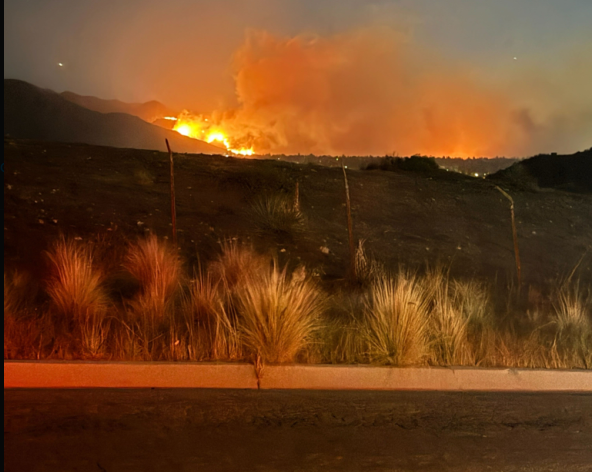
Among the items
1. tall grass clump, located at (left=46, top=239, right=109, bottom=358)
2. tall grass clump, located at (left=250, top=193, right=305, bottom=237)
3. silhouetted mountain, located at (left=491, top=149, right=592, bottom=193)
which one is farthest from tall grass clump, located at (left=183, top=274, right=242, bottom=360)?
silhouetted mountain, located at (left=491, top=149, right=592, bottom=193)

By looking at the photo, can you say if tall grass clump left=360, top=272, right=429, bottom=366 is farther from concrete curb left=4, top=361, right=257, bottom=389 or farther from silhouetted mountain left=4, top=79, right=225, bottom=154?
silhouetted mountain left=4, top=79, right=225, bottom=154

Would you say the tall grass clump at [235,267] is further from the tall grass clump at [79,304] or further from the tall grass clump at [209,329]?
the tall grass clump at [79,304]

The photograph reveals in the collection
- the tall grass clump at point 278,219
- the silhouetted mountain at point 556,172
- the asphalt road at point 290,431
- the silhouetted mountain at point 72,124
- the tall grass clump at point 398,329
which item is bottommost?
the asphalt road at point 290,431

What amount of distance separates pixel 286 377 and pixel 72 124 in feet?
152

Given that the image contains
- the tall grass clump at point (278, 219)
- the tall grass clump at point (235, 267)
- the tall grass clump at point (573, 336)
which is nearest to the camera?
the tall grass clump at point (573, 336)

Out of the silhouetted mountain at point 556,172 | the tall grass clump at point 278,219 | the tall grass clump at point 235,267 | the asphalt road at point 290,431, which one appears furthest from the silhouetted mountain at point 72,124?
the asphalt road at point 290,431

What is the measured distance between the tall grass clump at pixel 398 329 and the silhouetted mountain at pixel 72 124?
34.3 meters

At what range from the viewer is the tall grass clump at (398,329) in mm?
8055

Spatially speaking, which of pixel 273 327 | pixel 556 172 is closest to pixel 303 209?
pixel 273 327

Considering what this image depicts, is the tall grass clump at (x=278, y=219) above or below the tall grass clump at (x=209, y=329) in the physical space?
above

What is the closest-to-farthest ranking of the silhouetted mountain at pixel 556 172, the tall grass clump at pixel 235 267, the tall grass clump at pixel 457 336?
the tall grass clump at pixel 457 336 → the tall grass clump at pixel 235 267 → the silhouetted mountain at pixel 556 172

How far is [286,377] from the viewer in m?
7.46

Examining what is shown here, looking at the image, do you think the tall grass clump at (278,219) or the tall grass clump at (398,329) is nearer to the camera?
the tall grass clump at (398,329)

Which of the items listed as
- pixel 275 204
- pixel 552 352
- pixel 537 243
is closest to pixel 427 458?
pixel 552 352
